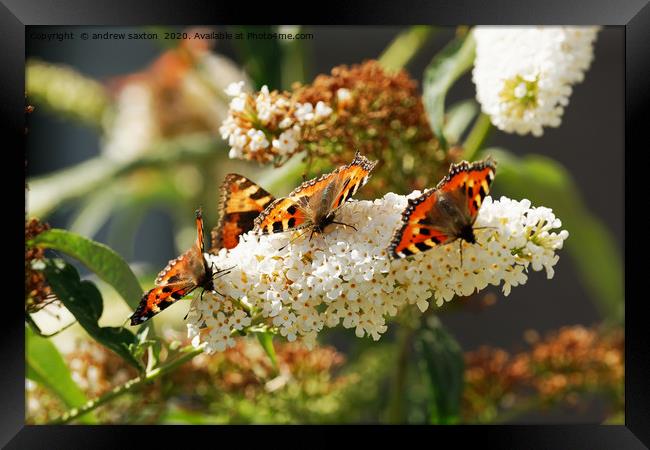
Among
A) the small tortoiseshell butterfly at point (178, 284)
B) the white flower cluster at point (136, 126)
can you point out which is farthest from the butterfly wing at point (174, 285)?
the white flower cluster at point (136, 126)

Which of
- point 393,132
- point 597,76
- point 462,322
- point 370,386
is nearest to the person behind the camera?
point 393,132

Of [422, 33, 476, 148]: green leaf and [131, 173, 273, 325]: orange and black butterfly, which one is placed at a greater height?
[422, 33, 476, 148]: green leaf

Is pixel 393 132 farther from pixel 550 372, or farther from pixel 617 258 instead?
pixel 617 258

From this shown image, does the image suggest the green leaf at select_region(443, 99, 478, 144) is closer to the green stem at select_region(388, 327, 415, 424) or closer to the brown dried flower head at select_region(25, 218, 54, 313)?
the green stem at select_region(388, 327, 415, 424)

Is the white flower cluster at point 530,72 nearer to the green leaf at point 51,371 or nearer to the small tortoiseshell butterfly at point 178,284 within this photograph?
the small tortoiseshell butterfly at point 178,284

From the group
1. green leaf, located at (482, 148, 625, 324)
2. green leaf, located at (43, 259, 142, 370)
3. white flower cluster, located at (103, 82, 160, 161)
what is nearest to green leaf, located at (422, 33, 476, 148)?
green leaf, located at (482, 148, 625, 324)

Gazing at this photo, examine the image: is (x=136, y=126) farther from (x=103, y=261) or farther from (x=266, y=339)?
(x=266, y=339)

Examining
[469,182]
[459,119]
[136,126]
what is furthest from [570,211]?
[136,126]

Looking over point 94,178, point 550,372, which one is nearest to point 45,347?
point 94,178
